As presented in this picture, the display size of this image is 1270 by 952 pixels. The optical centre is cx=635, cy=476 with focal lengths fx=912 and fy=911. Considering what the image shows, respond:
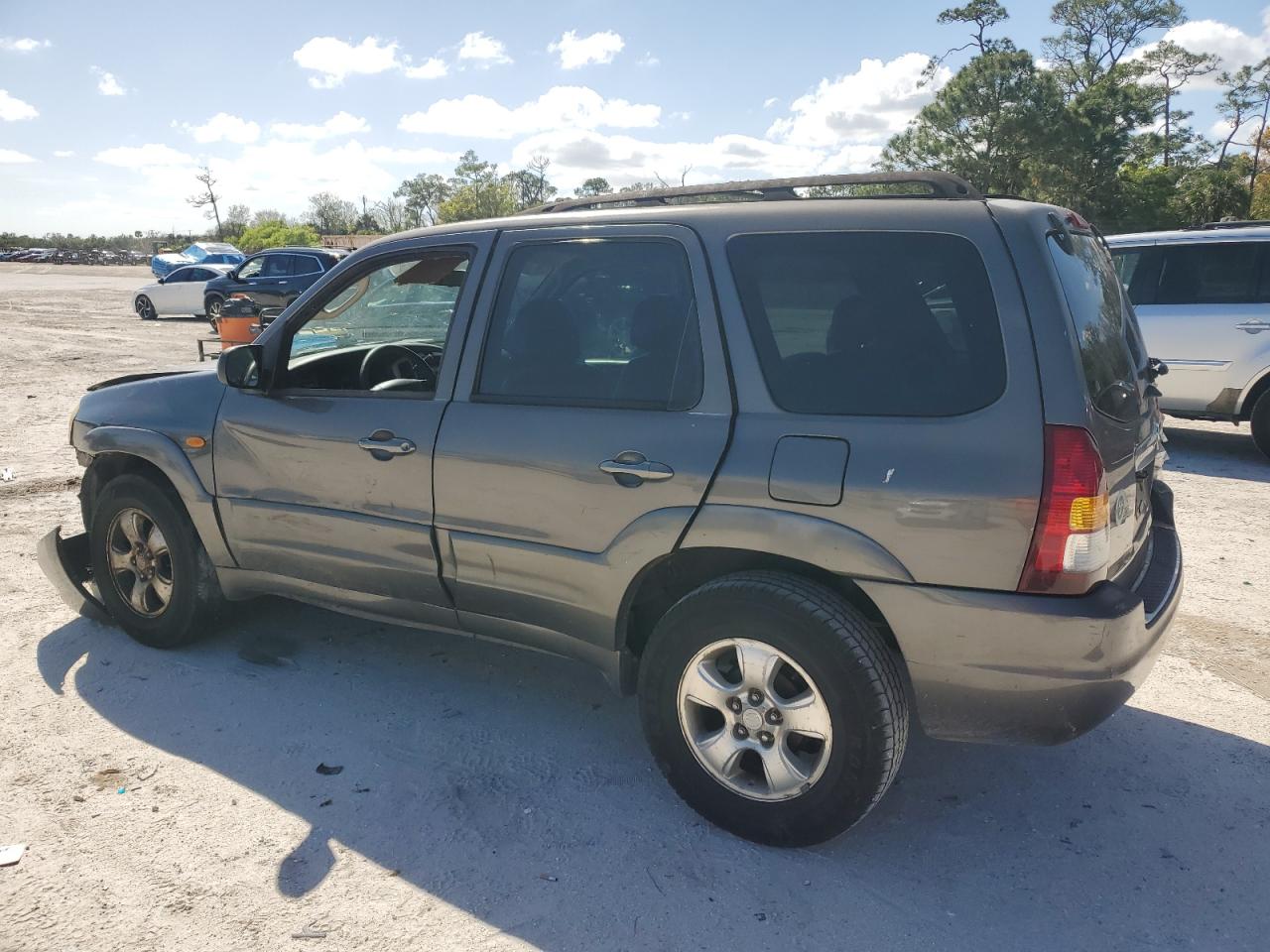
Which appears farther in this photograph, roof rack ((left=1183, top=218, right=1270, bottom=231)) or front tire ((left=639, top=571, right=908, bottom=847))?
roof rack ((left=1183, top=218, right=1270, bottom=231))

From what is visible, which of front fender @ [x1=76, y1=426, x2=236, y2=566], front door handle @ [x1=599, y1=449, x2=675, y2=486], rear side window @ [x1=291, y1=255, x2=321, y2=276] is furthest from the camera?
rear side window @ [x1=291, y1=255, x2=321, y2=276]

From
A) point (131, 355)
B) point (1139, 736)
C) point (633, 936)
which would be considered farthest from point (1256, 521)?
point (131, 355)

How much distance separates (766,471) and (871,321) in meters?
0.52

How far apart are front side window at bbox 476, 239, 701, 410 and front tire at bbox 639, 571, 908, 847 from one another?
0.69 metres

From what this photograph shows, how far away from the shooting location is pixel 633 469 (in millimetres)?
2838

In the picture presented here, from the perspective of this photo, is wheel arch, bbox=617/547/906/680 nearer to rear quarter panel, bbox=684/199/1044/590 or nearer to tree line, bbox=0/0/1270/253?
rear quarter panel, bbox=684/199/1044/590

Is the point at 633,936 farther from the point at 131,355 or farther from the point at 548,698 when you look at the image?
the point at 131,355

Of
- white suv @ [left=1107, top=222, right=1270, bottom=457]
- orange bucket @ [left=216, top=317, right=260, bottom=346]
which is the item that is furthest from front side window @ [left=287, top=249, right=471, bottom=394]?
white suv @ [left=1107, top=222, right=1270, bottom=457]

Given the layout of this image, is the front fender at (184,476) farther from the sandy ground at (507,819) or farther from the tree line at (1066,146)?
the tree line at (1066,146)

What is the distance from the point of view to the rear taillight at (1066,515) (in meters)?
2.36

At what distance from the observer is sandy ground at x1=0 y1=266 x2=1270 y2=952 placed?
2488mm

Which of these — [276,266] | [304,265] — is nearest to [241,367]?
[304,265]

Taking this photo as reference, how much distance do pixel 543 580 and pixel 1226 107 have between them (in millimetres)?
67227

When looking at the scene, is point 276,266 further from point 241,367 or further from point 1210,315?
point 241,367
